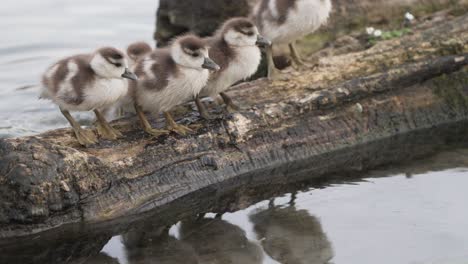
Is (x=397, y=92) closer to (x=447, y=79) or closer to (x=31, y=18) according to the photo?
(x=447, y=79)

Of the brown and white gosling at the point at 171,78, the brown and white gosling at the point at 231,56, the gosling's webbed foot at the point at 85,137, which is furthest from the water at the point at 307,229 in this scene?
the brown and white gosling at the point at 231,56

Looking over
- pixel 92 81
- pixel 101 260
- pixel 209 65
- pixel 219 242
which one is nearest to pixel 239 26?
pixel 209 65

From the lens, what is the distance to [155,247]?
5.71m

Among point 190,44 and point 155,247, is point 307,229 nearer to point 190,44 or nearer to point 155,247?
point 155,247

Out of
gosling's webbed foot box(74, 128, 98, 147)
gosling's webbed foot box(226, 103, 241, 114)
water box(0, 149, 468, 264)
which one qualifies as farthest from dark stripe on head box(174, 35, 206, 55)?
water box(0, 149, 468, 264)

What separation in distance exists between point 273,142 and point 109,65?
1.38 metres

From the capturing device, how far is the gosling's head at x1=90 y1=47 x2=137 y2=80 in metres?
6.28

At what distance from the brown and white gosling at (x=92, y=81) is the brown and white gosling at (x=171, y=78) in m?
0.19

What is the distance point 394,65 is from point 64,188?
10.0 ft

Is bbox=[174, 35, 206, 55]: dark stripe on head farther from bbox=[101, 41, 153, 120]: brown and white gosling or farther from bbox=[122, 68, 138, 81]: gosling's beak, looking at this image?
bbox=[122, 68, 138, 81]: gosling's beak

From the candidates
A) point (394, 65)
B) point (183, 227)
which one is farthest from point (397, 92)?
point (183, 227)

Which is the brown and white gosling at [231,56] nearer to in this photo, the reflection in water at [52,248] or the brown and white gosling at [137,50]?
the brown and white gosling at [137,50]

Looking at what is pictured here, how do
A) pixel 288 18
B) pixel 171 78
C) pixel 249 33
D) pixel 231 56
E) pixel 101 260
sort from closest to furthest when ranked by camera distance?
pixel 101 260
pixel 171 78
pixel 231 56
pixel 249 33
pixel 288 18

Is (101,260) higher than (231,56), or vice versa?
(231,56)
